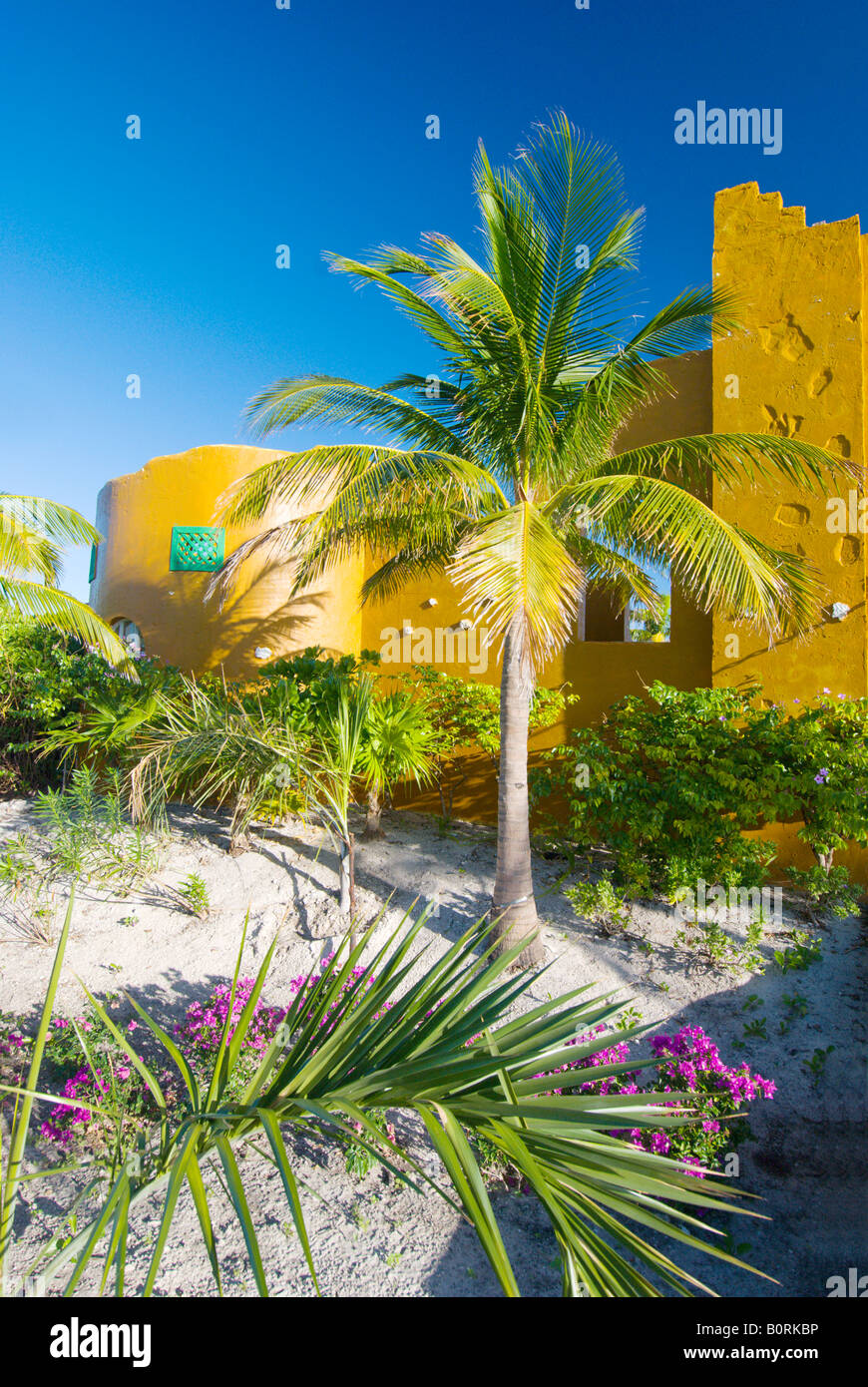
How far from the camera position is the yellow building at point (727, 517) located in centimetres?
672

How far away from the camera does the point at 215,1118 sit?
1845 mm

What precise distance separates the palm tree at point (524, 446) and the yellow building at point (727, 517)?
1023 millimetres

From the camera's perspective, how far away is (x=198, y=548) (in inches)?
401

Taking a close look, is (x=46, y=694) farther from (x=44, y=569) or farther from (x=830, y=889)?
(x=830, y=889)

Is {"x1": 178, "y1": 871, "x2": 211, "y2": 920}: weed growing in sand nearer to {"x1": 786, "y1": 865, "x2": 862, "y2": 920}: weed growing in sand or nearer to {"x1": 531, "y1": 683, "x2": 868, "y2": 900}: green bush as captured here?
{"x1": 531, "y1": 683, "x2": 868, "y2": 900}: green bush

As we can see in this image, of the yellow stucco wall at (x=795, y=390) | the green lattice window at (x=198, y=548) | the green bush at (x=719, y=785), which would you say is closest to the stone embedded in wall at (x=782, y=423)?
the yellow stucco wall at (x=795, y=390)

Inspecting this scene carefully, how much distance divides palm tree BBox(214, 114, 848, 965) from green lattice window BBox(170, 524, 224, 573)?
435 cm

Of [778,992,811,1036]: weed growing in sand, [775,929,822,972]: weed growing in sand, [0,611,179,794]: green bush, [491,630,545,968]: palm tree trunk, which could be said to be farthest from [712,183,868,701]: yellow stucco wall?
[0,611,179,794]: green bush

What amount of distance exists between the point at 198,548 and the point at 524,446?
631 centimetres

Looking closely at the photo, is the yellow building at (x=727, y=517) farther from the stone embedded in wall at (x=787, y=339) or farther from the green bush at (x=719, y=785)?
the green bush at (x=719, y=785)

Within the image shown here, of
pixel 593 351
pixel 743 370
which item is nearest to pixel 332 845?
pixel 593 351

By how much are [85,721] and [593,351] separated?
21.9ft
